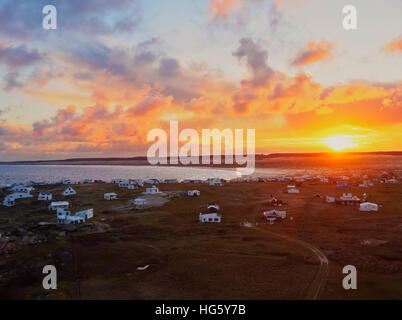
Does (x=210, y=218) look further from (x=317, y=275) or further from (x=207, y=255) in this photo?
(x=317, y=275)

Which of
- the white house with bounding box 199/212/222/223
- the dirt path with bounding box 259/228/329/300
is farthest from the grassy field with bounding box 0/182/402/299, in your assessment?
the white house with bounding box 199/212/222/223

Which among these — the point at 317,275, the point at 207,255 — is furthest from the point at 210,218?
the point at 317,275

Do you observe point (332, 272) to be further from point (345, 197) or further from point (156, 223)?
point (345, 197)

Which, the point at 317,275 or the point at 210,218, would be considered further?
the point at 210,218

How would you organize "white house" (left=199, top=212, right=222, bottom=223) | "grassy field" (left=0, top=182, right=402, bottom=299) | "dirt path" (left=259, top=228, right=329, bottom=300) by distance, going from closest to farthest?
1. "dirt path" (left=259, top=228, right=329, bottom=300)
2. "grassy field" (left=0, top=182, right=402, bottom=299)
3. "white house" (left=199, top=212, right=222, bottom=223)

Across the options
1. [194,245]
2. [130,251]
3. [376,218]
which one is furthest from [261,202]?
[130,251]

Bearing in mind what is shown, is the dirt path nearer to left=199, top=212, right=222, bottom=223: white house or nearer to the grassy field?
the grassy field

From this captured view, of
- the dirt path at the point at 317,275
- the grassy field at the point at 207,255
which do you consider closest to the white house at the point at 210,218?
the grassy field at the point at 207,255

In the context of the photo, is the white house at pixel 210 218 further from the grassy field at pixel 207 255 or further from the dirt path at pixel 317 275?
the dirt path at pixel 317 275
